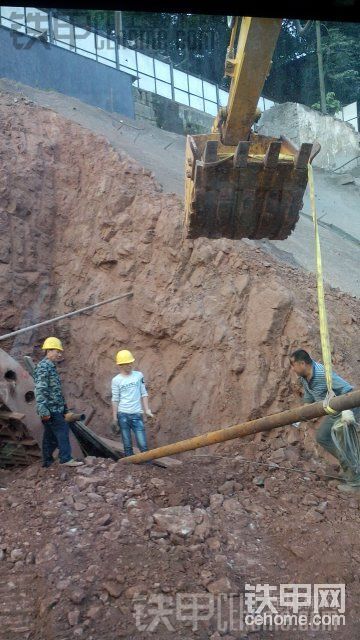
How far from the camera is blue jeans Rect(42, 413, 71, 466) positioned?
6234mm

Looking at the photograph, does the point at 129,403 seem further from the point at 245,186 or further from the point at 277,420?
the point at 277,420

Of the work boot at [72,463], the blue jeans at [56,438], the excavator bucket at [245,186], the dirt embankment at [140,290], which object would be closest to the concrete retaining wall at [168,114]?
the dirt embankment at [140,290]

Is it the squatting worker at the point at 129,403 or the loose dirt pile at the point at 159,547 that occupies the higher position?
the loose dirt pile at the point at 159,547

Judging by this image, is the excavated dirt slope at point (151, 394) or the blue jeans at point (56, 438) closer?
the excavated dirt slope at point (151, 394)

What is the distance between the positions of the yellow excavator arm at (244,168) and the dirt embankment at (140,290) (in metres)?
2.11

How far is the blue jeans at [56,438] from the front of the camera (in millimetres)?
6234

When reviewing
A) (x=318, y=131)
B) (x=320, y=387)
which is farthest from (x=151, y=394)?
(x=318, y=131)

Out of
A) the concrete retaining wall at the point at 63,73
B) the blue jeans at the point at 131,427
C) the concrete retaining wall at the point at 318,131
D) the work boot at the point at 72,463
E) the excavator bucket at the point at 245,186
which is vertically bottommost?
the concrete retaining wall at the point at 318,131

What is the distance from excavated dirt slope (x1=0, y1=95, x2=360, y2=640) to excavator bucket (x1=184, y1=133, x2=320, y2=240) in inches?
80.8

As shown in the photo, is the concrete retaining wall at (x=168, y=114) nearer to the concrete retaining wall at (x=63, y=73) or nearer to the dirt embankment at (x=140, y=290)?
the concrete retaining wall at (x=63, y=73)

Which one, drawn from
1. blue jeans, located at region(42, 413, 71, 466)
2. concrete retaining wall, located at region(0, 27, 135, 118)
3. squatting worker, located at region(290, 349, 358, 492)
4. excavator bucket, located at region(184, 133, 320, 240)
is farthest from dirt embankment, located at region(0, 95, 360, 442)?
concrete retaining wall, located at region(0, 27, 135, 118)

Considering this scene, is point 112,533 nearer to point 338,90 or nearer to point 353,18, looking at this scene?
point 353,18

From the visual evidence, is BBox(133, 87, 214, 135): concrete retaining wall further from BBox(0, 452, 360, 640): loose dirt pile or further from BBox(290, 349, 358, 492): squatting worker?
BBox(0, 452, 360, 640): loose dirt pile

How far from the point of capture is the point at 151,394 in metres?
8.16
